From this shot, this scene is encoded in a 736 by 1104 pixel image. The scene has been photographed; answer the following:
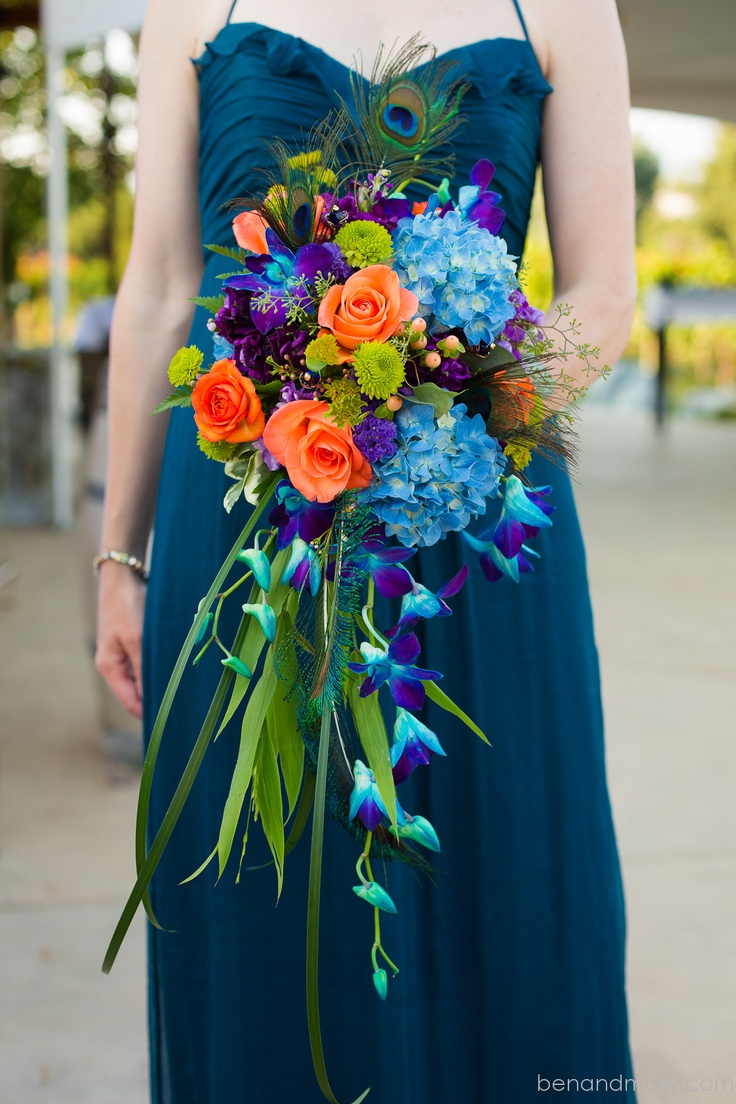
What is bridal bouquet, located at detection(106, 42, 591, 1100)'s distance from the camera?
3.24ft

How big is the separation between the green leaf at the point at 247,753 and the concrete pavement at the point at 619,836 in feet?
4.93

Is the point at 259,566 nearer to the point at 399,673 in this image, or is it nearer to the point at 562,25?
the point at 399,673

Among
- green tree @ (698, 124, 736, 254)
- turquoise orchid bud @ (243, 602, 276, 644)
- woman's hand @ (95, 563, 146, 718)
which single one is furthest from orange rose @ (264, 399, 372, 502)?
green tree @ (698, 124, 736, 254)

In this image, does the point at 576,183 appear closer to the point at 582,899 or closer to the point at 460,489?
the point at 460,489

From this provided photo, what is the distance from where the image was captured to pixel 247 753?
1.08 metres

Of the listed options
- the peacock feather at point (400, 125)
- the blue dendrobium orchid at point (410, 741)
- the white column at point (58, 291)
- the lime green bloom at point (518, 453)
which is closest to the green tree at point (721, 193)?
the white column at point (58, 291)

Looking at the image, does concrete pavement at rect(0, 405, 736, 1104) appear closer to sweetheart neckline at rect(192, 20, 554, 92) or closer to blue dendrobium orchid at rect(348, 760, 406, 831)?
blue dendrobium orchid at rect(348, 760, 406, 831)

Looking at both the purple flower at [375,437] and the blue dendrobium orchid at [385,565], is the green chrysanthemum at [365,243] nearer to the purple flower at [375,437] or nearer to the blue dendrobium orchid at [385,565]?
the purple flower at [375,437]

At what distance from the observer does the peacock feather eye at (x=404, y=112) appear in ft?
3.69

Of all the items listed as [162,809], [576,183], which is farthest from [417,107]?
[162,809]

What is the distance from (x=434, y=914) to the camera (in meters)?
1.53

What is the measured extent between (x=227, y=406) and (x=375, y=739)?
1.15ft

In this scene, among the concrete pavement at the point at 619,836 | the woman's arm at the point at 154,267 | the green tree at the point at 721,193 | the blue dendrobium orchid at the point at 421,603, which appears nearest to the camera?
the blue dendrobium orchid at the point at 421,603

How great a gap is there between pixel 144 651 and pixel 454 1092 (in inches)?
29.7
